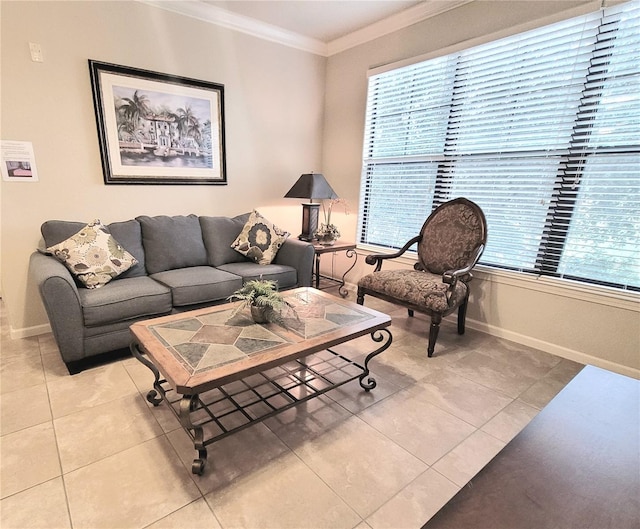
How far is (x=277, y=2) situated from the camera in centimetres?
294

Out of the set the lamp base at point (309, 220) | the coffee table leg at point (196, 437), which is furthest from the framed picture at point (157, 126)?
the coffee table leg at point (196, 437)

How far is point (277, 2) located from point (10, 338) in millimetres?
3502

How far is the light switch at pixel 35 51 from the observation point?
235 centimetres

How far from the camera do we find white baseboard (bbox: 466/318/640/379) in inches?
89.7

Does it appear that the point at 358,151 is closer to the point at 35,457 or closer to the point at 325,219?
the point at 325,219

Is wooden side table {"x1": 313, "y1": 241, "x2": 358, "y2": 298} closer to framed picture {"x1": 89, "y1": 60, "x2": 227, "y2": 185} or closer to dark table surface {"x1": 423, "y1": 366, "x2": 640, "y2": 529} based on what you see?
framed picture {"x1": 89, "y1": 60, "x2": 227, "y2": 185}

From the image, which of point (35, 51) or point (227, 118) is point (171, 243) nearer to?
point (227, 118)

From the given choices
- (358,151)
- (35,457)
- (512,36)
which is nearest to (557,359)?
(512,36)

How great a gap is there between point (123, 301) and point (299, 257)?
1467 millimetres

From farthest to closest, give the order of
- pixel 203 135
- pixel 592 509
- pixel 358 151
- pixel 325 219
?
pixel 325 219, pixel 358 151, pixel 203 135, pixel 592 509

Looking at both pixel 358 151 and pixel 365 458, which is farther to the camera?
pixel 358 151

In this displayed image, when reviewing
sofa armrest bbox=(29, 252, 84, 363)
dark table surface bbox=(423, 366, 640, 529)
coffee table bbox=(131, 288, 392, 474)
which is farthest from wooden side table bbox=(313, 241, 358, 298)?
dark table surface bbox=(423, 366, 640, 529)

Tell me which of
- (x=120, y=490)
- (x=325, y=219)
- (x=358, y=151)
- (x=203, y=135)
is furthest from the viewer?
(x=325, y=219)

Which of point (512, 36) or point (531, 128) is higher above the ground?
point (512, 36)
